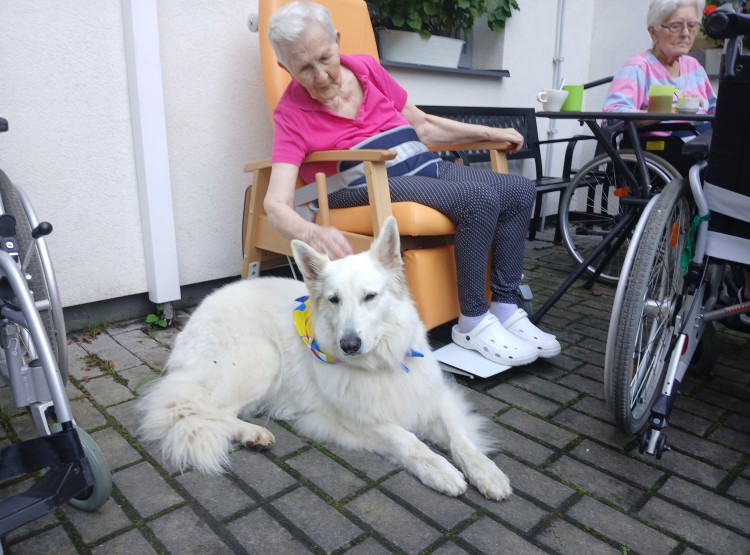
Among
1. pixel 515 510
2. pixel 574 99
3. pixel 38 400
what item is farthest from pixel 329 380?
pixel 574 99

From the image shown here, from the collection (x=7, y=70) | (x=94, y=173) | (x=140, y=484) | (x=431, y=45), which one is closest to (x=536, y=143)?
(x=431, y=45)

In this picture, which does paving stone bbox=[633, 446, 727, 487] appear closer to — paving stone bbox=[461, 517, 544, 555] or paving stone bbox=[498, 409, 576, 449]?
paving stone bbox=[498, 409, 576, 449]

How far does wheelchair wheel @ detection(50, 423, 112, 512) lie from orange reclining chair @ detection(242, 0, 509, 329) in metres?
1.32

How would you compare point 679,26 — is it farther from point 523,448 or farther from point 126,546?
point 126,546

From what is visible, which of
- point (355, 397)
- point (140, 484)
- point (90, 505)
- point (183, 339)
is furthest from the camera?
point (183, 339)

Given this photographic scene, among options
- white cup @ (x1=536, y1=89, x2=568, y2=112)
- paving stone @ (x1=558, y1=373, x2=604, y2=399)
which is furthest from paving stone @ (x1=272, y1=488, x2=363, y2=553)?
white cup @ (x1=536, y1=89, x2=568, y2=112)

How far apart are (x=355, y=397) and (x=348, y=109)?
4.67 feet

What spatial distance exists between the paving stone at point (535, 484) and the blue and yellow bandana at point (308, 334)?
48cm

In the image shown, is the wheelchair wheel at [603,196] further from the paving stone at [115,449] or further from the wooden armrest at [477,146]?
the paving stone at [115,449]

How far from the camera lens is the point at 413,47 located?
164 inches

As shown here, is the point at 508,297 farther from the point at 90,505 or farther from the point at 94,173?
the point at 94,173

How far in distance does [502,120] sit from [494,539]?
3.74 meters

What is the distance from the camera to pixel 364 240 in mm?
2451

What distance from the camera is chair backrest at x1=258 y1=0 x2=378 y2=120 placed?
2.94 m
